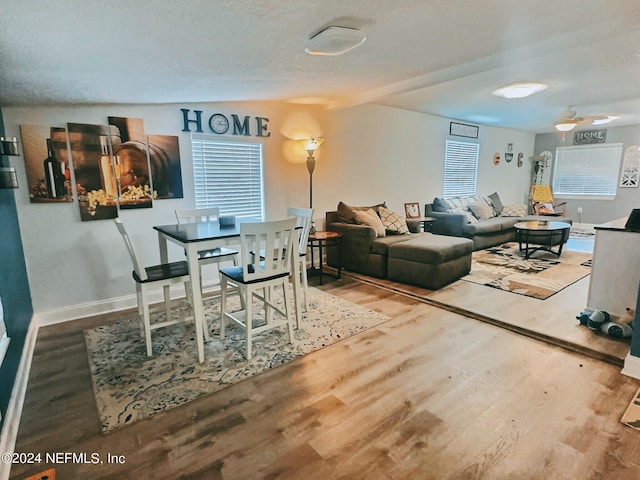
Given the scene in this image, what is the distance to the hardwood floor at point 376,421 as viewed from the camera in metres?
1.56

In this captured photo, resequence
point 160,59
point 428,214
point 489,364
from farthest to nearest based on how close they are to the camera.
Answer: point 428,214, point 489,364, point 160,59

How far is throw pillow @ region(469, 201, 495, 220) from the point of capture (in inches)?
250


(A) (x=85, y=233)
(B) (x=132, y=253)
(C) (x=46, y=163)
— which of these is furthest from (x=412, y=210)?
(C) (x=46, y=163)

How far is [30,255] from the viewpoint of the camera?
3.02 metres

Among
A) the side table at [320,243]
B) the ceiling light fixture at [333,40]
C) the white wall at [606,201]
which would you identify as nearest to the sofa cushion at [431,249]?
the side table at [320,243]

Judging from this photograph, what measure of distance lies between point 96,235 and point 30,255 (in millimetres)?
527

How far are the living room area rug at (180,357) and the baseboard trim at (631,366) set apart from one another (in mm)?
1682

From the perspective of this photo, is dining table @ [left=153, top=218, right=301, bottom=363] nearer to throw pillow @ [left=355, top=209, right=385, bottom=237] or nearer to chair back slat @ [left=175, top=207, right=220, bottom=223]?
chair back slat @ [left=175, top=207, right=220, bottom=223]

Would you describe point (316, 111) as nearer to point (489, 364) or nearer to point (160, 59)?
point (160, 59)

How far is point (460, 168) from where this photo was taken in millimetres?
6879

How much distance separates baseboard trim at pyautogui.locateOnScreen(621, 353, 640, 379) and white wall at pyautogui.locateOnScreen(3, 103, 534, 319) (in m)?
3.52

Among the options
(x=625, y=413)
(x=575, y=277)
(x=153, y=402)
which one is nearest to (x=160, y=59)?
(x=153, y=402)

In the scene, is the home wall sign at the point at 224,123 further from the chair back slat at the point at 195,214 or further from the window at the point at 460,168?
the window at the point at 460,168

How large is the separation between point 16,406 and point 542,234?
6516 mm
